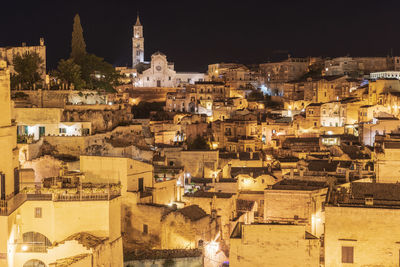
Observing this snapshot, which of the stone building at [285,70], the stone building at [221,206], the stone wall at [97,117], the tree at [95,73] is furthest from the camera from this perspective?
the stone building at [285,70]

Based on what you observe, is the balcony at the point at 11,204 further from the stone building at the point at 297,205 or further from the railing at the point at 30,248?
the stone building at the point at 297,205

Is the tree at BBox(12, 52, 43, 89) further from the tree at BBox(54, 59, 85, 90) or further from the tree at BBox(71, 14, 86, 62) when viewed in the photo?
the tree at BBox(71, 14, 86, 62)

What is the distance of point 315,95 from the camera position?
51219 mm

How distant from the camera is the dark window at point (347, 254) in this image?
52.4 ft

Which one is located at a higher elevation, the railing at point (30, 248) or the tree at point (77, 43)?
the tree at point (77, 43)

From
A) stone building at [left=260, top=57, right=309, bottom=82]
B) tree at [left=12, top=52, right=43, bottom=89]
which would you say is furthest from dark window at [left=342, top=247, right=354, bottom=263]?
stone building at [left=260, top=57, right=309, bottom=82]

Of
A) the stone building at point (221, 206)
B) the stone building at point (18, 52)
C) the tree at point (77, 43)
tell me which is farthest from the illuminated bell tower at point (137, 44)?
the stone building at point (221, 206)

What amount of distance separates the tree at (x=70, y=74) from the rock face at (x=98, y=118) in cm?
393

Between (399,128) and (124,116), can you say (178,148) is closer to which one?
(124,116)

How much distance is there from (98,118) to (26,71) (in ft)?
25.6

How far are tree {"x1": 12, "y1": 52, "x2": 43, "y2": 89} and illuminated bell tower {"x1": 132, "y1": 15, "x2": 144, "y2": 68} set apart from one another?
4016cm

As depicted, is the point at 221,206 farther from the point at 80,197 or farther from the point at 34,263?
the point at 34,263

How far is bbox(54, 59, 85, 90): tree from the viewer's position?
118 ft

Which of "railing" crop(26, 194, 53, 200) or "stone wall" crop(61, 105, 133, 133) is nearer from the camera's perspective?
"railing" crop(26, 194, 53, 200)
